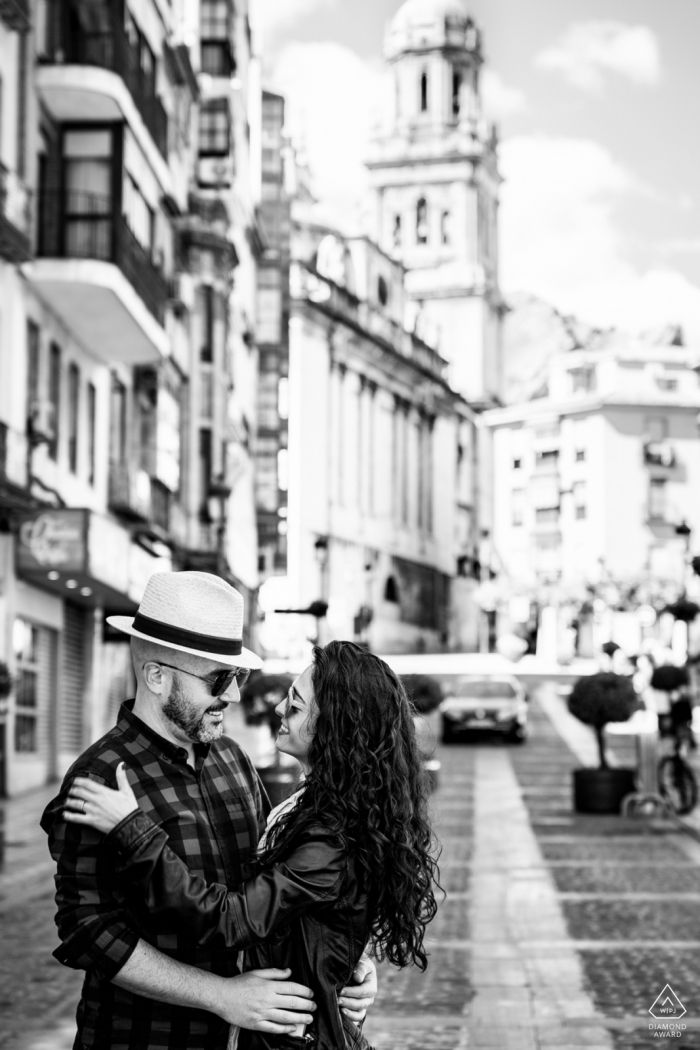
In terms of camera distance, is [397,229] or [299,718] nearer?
[299,718]

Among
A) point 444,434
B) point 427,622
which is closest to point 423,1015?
point 427,622

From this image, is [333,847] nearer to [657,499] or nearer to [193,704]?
[193,704]

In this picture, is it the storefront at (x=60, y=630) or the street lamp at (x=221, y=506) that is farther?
the street lamp at (x=221, y=506)

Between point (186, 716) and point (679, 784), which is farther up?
point (186, 716)

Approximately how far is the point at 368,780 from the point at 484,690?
38332mm

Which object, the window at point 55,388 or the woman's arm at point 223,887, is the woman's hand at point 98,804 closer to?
the woman's arm at point 223,887

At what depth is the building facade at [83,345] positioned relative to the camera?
26.4 meters

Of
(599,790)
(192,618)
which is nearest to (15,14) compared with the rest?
(599,790)

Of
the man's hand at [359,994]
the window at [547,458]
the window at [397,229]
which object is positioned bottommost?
the man's hand at [359,994]

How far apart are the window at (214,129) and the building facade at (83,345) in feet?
11.2

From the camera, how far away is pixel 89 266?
2770cm

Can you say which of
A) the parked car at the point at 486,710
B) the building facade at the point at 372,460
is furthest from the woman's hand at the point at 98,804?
the building facade at the point at 372,460

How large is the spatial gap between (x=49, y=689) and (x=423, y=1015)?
20.6m

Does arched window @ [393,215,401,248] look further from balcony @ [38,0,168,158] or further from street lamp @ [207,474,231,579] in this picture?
balcony @ [38,0,168,158]
